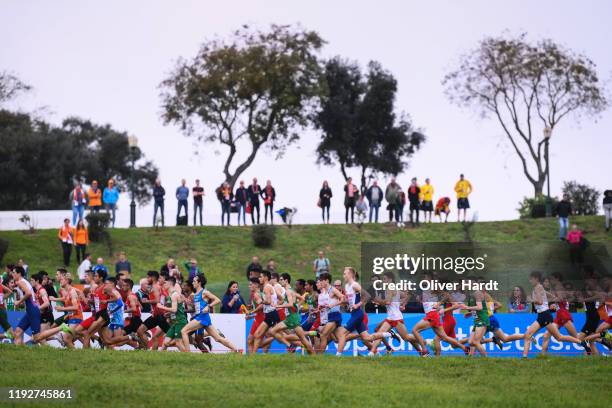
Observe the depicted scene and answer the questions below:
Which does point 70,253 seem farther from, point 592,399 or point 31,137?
point 31,137

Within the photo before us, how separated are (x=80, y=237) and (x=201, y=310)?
59.8 ft

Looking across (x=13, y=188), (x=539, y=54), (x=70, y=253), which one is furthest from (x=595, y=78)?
(x=13, y=188)

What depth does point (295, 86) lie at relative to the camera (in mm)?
61312

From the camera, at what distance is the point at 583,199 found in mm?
57500

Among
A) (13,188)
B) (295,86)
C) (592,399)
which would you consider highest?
(295,86)

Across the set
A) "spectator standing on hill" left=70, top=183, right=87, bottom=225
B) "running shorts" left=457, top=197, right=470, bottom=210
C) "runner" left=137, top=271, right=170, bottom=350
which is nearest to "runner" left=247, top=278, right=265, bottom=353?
"runner" left=137, top=271, right=170, bottom=350

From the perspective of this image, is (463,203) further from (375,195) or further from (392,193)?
(375,195)

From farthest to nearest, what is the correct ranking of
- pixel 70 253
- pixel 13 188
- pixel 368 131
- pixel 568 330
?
pixel 13 188 → pixel 368 131 → pixel 70 253 → pixel 568 330

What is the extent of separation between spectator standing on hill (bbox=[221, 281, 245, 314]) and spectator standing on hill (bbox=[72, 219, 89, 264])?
47.9 ft

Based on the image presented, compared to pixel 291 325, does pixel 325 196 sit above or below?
above

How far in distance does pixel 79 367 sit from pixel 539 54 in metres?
44.8

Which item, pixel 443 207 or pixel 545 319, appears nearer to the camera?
pixel 545 319

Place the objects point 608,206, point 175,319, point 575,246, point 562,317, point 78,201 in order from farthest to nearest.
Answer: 1. point 608,206
2. point 78,201
3. point 575,246
4. point 175,319
5. point 562,317

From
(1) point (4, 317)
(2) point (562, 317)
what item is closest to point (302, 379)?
(2) point (562, 317)
